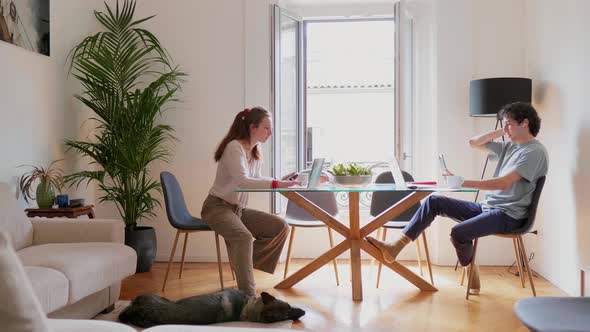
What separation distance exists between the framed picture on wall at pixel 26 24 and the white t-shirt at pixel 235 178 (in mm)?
1734

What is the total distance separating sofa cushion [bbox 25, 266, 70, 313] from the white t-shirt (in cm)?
126

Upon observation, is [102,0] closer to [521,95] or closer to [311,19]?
[311,19]

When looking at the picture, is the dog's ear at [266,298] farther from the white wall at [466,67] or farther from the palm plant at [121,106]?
the white wall at [466,67]

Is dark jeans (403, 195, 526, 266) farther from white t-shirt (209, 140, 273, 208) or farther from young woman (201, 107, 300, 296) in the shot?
white t-shirt (209, 140, 273, 208)

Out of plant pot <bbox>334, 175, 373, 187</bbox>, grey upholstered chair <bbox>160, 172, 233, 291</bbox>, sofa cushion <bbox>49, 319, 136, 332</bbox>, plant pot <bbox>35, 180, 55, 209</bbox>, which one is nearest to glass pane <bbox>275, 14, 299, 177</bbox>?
grey upholstered chair <bbox>160, 172, 233, 291</bbox>

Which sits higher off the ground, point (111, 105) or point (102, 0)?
point (102, 0)

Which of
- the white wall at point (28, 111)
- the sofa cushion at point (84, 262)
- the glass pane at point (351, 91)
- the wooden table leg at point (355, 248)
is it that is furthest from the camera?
the glass pane at point (351, 91)

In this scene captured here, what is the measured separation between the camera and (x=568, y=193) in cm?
404

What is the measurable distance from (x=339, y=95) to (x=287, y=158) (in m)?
5.98

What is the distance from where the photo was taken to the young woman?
12.1ft

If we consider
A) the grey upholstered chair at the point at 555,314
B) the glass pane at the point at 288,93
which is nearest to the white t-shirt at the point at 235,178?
the glass pane at the point at 288,93

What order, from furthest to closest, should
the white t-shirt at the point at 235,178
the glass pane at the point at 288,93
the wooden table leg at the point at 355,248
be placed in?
1. the glass pane at the point at 288,93
2. the wooden table leg at the point at 355,248
3. the white t-shirt at the point at 235,178

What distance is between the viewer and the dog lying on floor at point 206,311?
3.28 m

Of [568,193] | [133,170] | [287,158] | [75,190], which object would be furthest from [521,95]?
[75,190]
